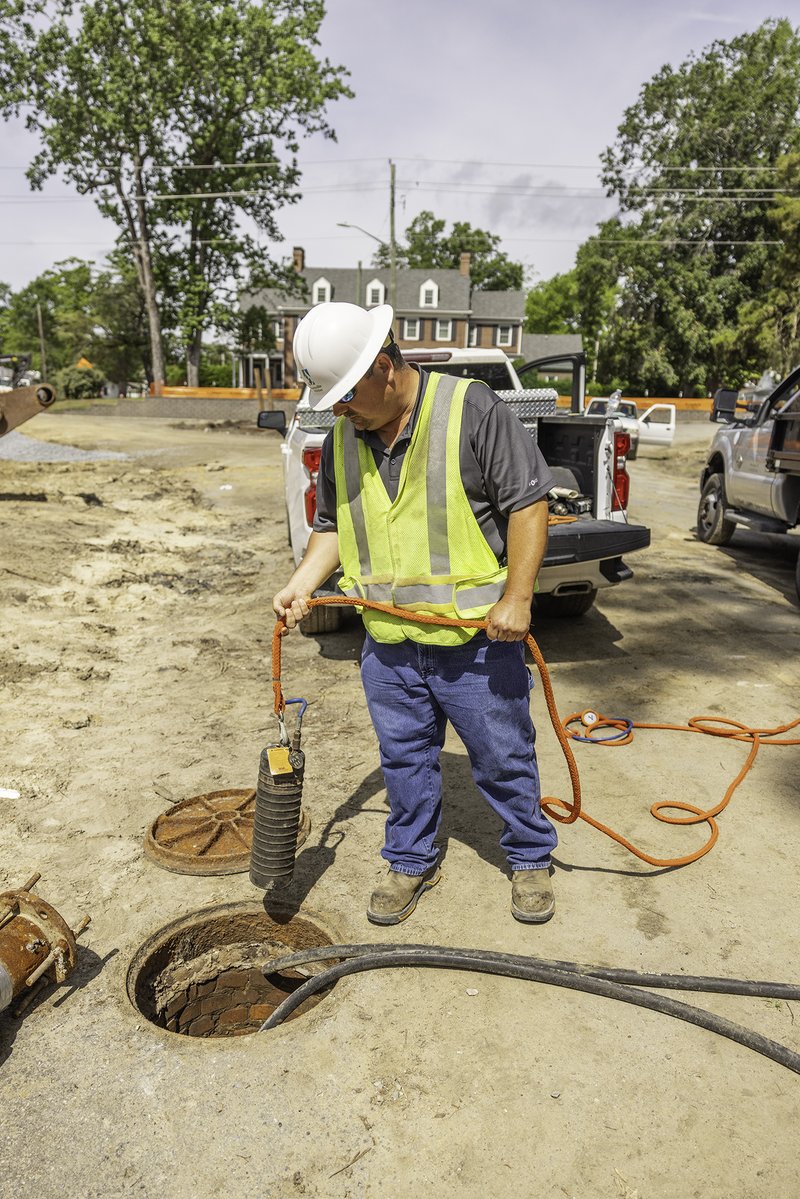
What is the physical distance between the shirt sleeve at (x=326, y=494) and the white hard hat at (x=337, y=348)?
15.5 inches

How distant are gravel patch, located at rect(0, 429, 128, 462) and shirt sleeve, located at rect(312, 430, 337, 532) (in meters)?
17.6

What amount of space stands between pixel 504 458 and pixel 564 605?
15.1 ft

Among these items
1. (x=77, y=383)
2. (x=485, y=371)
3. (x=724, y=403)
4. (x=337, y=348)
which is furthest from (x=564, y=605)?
(x=77, y=383)

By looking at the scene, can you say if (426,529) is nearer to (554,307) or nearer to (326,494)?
(326,494)

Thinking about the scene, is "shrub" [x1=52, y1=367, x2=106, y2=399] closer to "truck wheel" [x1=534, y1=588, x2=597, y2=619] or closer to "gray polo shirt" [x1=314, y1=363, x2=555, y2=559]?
"truck wheel" [x1=534, y1=588, x2=597, y2=619]

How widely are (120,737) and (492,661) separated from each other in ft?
8.67

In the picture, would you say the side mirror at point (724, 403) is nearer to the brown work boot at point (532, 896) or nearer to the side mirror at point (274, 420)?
the side mirror at point (274, 420)

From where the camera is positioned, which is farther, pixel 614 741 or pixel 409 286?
pixel 409 286

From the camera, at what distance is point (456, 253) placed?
72750 mm

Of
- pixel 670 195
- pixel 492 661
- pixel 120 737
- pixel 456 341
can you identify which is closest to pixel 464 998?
pixel 492 661

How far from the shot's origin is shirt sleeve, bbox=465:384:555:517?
274 cm

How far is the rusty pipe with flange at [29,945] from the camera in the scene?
8.54ft

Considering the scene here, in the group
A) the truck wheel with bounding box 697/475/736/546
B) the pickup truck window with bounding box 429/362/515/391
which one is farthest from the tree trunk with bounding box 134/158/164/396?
the pickup truck window with bounding box 429/362/515/391

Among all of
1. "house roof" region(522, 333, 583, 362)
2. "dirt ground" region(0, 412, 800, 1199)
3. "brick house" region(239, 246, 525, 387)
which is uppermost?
"brick house" region(239, 246, 525, 387)
